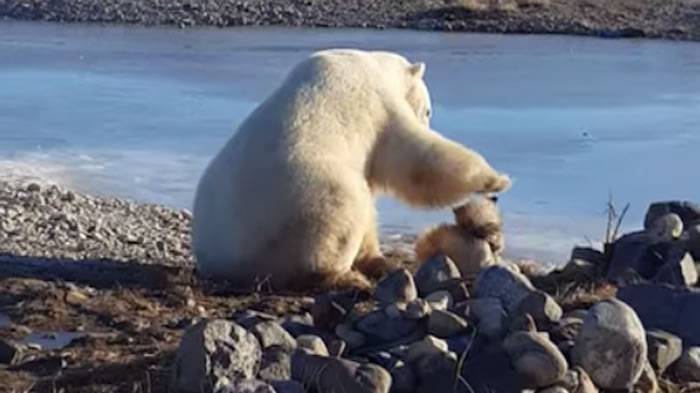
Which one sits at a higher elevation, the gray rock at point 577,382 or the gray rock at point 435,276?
the gray rock at point 577,382

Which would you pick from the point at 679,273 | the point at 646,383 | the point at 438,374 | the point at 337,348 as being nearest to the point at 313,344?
the point at 337,348

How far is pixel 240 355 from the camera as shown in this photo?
5.52m

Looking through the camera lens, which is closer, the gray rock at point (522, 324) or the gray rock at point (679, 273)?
the gray rock at point (522, 324)

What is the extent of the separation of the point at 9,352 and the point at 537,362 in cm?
226

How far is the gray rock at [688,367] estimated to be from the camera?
19.7ft

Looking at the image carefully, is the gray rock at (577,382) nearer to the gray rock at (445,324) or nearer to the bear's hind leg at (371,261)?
the gray rock at (445,324)

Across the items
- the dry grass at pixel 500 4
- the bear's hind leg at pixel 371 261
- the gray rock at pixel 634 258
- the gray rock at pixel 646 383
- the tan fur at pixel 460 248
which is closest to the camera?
the gray rock at pixel 646 383

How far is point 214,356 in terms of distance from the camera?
217 inches

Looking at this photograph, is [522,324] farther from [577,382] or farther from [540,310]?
[577,382]

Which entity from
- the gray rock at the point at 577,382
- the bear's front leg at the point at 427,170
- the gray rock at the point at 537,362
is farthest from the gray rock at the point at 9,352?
the bear's front leg at the point at 427,170

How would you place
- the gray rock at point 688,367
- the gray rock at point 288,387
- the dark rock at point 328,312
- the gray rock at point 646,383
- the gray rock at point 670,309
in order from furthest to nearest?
1. the dark rock at point 328,312
2. the gray rock at point 670,309
3. the gray rock at point 688,367
4. the gray rock at point 646,383
5. the gray rock at point 288,387

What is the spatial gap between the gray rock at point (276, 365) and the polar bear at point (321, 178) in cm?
244

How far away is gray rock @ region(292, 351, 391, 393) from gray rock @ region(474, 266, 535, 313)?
1.06 m

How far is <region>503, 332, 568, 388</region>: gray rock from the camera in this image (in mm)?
5508
